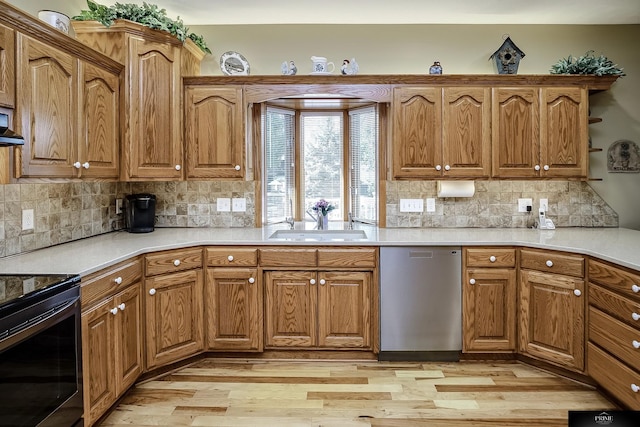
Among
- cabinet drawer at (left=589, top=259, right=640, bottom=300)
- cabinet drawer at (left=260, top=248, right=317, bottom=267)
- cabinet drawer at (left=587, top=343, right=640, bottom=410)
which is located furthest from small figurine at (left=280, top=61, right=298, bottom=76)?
cabinet drawer at (left=587, top=343, right=640, bottom=410)

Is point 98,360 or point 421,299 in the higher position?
point 421,299

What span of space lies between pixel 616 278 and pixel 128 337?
2760 millimetres

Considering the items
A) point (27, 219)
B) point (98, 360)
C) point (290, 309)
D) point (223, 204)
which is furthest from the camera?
point (223, 204)

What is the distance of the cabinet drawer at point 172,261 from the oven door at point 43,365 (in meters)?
0.81

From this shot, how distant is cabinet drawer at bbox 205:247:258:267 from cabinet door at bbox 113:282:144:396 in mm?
516

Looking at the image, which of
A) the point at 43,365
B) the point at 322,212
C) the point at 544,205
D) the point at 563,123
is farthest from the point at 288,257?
the point at 563,123

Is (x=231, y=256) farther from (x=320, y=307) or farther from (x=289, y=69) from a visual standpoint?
(x=289, y=69)

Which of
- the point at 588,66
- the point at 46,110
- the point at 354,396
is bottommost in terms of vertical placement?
the point at 354,396

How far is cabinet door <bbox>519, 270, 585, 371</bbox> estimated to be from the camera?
108 inches

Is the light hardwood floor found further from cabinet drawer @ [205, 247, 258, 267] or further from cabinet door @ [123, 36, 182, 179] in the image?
cabinet door @ [123, 36, 182, 179]

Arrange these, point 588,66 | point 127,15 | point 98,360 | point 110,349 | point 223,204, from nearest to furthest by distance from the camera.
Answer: point 98,360 → point 110,349 → point 127,15 → point 588,66 → point 223,204

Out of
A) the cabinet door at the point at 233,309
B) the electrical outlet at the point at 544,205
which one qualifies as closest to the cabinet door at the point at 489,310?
the electrical outlet at the point at 544,205

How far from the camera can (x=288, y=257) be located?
10.1 feet

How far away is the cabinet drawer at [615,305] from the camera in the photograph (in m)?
2.25
